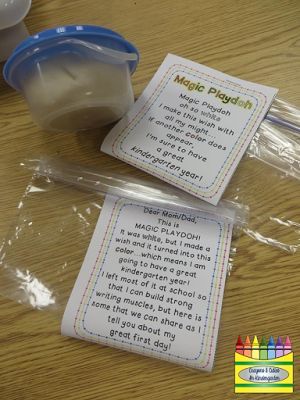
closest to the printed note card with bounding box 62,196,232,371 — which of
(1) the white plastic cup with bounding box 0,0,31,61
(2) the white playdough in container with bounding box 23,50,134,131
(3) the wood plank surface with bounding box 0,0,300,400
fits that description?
(3) the wood plank surface with bounding box 0,0,300,400

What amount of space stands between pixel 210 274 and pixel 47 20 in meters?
0.46

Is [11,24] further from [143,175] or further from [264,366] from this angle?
[264,366]

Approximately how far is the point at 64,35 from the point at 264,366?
1.31 feet

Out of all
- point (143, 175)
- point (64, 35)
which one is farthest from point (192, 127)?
point (64, 35)

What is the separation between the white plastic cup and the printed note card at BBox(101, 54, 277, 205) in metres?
0.20

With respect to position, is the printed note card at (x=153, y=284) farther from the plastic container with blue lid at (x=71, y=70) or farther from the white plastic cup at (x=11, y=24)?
the white plastic cup at (x=11, y=24)

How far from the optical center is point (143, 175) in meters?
0.52

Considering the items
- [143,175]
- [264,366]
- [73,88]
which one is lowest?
[264,366]

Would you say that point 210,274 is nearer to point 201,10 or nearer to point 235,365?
point 235,365

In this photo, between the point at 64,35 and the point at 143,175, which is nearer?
the point at 64,35

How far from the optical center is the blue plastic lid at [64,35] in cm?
41

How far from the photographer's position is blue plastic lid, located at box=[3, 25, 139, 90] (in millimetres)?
409

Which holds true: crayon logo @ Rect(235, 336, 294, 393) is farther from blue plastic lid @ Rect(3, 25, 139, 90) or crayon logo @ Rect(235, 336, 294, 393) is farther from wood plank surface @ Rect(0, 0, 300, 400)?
blue plastic lid @ Rect(3, 25, 139, 90)

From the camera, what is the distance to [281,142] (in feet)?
1.74
